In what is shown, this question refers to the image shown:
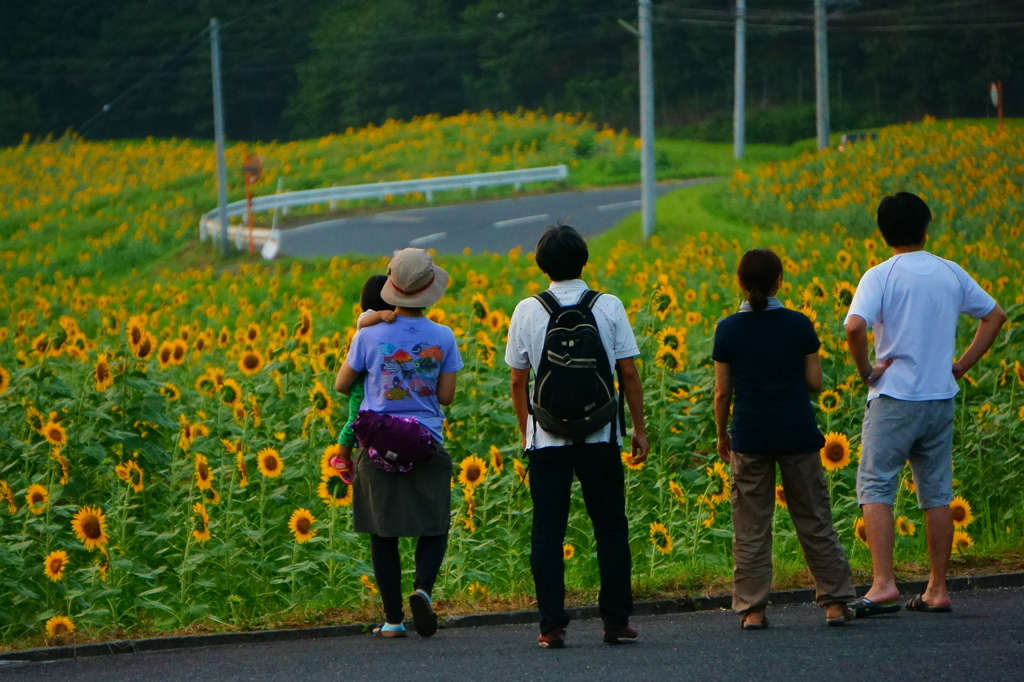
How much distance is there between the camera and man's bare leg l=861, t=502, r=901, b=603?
17.3 feet

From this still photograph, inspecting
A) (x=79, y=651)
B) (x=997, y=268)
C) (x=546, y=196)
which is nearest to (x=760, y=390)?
(x=79, y=651)

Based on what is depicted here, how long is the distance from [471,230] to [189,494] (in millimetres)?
19632

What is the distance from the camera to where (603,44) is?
51.9m

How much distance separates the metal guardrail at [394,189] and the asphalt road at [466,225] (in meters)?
0.63

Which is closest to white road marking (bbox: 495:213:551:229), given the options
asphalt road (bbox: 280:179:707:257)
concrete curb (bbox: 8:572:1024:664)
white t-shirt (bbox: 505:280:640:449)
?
asphalt road (bbox: 280:179:707:257)

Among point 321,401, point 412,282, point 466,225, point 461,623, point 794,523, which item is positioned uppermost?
point 466,225

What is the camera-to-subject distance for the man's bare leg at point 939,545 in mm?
5316

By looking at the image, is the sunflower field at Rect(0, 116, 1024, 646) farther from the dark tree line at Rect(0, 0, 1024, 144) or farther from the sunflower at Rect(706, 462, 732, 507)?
the dark tree line at Rect(0, 0, 1024, 144)

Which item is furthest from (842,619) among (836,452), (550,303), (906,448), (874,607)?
(550,303)

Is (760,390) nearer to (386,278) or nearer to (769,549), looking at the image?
(769,549)

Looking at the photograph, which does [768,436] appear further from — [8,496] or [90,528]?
[8,496]

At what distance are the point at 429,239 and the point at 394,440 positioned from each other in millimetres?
19708

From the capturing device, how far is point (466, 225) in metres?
26.9

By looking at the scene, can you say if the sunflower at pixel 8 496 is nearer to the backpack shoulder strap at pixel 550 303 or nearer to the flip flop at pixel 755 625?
the backpack shoulder strap at pixel 550 303
